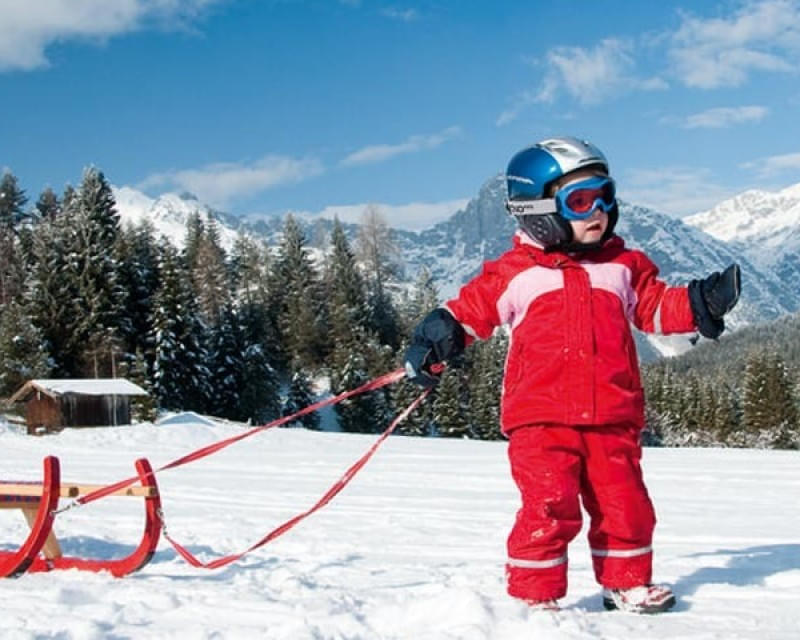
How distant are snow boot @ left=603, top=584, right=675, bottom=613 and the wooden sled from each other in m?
2.33

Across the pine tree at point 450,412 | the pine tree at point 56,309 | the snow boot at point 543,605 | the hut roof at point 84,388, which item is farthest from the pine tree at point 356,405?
the snow boot at point 543,605

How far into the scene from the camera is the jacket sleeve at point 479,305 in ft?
13.6

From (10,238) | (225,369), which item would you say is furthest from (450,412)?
(10,238)

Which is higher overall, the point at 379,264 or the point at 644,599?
the point at 379,264

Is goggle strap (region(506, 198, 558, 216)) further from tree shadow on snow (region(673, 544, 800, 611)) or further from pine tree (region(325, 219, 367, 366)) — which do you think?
pine tree (region(325, 219, 367, 366))

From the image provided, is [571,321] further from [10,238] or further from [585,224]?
[10,238]

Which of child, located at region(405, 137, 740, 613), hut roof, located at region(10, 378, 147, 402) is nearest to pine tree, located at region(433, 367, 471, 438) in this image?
hut roof, located at region(10, 378, 147, 402)

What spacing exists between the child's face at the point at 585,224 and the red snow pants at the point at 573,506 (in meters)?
0.84

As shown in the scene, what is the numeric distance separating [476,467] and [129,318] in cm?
3746

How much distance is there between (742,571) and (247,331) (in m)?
53.1

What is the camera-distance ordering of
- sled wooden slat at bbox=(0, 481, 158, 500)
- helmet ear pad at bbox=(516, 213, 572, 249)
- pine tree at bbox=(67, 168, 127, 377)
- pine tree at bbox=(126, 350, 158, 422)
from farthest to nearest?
1. pine tree at bbox=(67, 168, 127, 377)
2. pine tree at bbox=(126, 350, 158, 422)
3. sled wooden slat at bbox=(0, 481, 158, 500)
4. helmet ear pad at bbox=(516, 213, 572, 249)

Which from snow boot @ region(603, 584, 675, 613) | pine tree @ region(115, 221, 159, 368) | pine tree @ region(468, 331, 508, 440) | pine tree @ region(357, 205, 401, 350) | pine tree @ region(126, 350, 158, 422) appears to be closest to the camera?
snow boot @ region(603, 584, 675, 613)

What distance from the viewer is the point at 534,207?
399 cm

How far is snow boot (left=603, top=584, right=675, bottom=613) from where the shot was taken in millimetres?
3686
